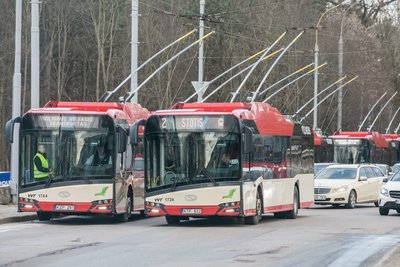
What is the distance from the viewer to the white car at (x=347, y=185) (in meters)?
37.9

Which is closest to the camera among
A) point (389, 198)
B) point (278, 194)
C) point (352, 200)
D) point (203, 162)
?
point (203, 162)

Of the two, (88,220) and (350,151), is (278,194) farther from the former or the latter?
(350,151)

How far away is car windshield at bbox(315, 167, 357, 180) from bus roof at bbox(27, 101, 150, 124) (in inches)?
452

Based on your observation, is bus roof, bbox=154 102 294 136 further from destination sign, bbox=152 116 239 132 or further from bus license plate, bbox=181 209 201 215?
bus license plate, bbox=181 209 201 215

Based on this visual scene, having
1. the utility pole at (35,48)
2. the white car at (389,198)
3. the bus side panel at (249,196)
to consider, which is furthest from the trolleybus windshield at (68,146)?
the white car at (389,198)

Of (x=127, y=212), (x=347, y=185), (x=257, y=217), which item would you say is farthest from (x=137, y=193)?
(x=347, y=185)

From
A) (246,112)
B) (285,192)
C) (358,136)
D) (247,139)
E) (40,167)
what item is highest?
(246,112)

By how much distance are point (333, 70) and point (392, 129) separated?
19400mm

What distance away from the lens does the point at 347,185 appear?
3816 cm

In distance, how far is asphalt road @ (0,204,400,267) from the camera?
17469 mm

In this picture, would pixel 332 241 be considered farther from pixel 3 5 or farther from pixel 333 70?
pixel 333 70

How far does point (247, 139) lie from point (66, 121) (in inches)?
174

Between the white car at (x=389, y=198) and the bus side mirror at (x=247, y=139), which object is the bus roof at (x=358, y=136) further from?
the bus side mirror at (x=247, y=139)

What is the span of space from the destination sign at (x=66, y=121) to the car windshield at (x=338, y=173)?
13980 mm
